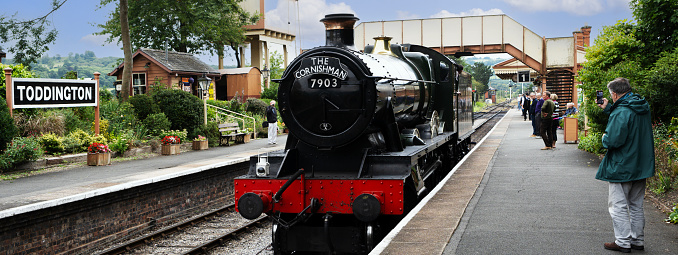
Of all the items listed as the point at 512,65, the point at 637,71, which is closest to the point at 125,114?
the point at 637,71

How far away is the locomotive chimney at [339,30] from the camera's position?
27.1ft

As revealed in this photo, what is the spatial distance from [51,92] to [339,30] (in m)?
Result: 9.66

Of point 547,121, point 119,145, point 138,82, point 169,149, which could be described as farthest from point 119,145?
point 138,82

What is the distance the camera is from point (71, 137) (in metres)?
15.6

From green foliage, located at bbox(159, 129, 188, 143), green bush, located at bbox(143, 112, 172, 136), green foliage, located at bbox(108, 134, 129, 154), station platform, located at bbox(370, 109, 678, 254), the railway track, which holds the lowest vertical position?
the railway track

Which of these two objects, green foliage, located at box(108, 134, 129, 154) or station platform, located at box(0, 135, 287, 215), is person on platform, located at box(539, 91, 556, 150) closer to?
station platform, located at box(0, 135, 287, 215)

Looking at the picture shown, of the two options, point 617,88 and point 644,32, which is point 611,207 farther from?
point 644,32

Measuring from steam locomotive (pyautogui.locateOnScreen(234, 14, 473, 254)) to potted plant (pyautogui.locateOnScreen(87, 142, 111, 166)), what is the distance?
862 cm

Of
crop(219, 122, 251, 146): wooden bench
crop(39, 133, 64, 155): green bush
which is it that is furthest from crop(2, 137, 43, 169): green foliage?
crop(219, 122, 251, 146): wooden bench

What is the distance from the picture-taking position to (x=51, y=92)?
48.0 feet

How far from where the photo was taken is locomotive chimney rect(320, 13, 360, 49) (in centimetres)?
825

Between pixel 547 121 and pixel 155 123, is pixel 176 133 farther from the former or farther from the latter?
pixel 547 121

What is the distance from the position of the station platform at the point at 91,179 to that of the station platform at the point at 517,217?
17.8 feet

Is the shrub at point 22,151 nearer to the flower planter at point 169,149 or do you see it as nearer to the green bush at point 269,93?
the flower planter at point 169,149
